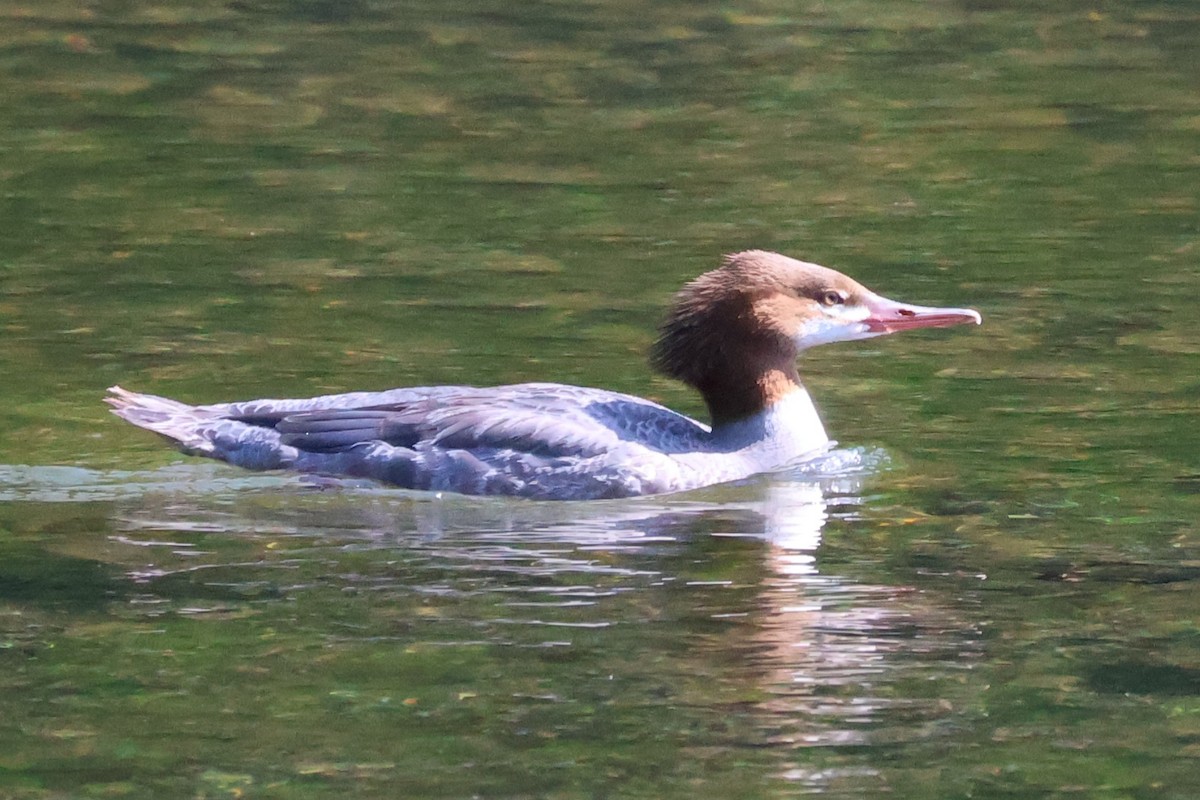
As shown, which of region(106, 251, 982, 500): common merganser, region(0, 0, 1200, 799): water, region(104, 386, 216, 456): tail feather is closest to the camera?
region(0, 0, 1200, 799): water

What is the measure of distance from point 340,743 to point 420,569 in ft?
6.00

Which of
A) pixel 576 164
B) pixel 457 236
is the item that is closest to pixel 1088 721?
pixel 457 236

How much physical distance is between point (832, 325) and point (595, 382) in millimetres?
1574

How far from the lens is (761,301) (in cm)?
1016

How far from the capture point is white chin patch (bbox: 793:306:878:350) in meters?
10.2

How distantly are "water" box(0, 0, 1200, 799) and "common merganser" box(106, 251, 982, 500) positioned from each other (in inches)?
Result: 6.7

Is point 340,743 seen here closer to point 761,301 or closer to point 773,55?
point 761,301

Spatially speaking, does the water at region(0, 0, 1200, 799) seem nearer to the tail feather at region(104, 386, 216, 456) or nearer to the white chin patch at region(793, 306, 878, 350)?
the tail feather at region(104, 386, 216, 456)

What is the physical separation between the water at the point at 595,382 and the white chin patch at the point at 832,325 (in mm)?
600

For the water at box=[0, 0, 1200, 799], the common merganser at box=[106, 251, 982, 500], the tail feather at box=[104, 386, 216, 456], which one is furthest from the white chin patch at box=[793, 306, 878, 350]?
the tail feather at box=[104, 386, 216, 456]

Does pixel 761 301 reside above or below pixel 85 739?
above

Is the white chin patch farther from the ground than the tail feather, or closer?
farther from the ground

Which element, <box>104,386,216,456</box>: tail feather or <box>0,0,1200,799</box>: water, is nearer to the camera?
<box>0,0,1200,799</box>: water

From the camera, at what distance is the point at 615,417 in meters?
9.95
